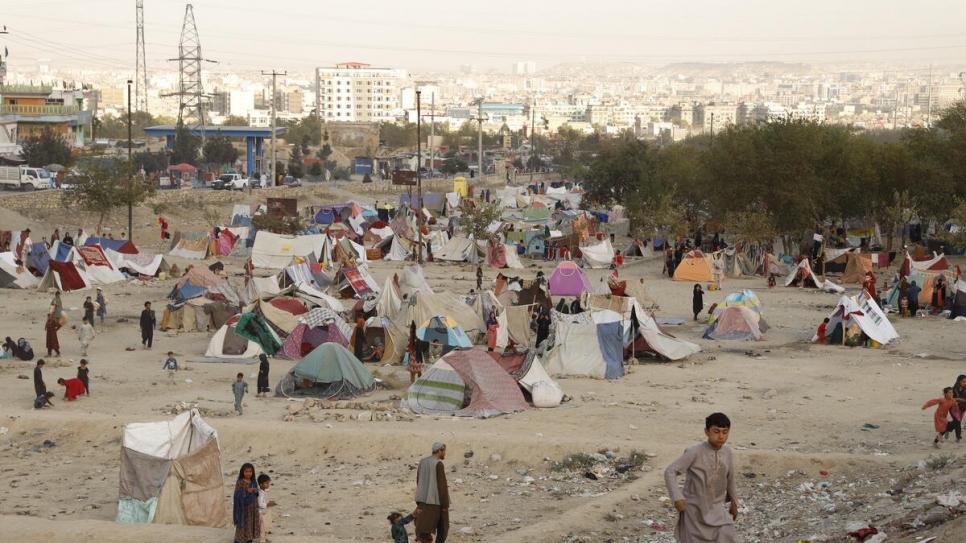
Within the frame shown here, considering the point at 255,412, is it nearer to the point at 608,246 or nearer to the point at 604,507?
the point at 604,507

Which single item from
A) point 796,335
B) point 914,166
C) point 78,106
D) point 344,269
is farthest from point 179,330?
point 78,106

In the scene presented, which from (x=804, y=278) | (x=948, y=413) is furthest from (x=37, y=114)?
(x=948, y=413)

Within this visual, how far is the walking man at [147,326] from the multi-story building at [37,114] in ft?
169

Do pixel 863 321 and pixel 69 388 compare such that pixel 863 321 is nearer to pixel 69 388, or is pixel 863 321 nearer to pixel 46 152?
pixel 69 388

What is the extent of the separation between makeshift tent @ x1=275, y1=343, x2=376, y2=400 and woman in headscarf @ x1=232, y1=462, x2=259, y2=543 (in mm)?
7335

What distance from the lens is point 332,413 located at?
16.9 meters

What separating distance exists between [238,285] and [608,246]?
51.7 feet

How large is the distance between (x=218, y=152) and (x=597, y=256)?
4681 cm

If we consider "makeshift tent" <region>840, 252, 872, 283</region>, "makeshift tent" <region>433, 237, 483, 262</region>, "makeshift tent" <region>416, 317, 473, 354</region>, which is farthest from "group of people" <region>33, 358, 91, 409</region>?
"makeshift tent" <region>840, 252, 872, 283</region>

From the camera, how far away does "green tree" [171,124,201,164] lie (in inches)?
3282

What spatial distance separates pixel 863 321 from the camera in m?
23.1

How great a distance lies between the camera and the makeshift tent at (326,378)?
60.1 feet

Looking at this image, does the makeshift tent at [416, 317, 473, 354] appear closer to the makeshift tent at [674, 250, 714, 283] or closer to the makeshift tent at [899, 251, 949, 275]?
the makeshift tent at [899, 251, 949, 275]

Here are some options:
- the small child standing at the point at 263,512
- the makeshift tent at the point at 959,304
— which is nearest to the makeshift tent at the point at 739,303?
the makeshift tent at the point at 959,304
